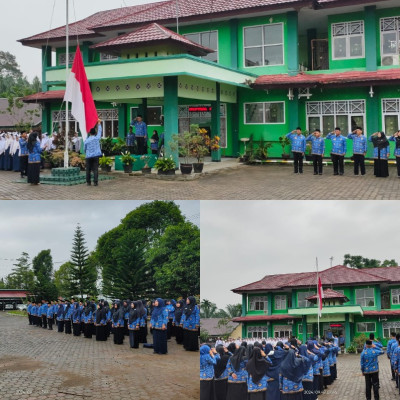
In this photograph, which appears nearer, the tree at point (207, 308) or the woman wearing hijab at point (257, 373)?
the tree at point (207, 308)

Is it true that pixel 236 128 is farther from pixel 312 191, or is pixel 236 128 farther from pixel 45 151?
pixel 312 191

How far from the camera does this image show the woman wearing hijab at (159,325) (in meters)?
9.09

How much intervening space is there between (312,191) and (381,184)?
1995 mm

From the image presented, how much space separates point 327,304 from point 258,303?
6.46 m

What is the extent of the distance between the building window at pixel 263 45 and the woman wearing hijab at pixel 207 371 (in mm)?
13843

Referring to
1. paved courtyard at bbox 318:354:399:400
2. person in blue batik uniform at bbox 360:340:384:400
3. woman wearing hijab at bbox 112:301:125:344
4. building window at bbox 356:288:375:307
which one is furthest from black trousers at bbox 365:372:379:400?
building window at bbox 356:288:375:307

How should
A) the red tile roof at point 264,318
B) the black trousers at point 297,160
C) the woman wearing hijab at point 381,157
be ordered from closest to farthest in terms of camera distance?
the red tile roof at point 264,318 → the woman wearing hijab at point 381,157 → the black trousers at point 297,160

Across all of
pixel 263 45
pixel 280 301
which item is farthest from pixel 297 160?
pixel 280 301

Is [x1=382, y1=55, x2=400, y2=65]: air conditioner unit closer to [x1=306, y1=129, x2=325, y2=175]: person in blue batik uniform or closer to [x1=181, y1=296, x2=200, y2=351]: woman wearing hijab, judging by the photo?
[x1=306, y1=129, x2=325, y2=175]: person in blue batik uniform

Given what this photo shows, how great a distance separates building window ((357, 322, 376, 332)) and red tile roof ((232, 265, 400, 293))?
48.2 inches

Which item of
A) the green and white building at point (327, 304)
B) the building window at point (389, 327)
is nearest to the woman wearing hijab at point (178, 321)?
the green and white building at point (327, 304)

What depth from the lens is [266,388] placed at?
22.8 feet

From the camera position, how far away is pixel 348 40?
17844 millimetres

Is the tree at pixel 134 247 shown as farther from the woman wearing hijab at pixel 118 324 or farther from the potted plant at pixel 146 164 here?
the potted plant at pixel 146 164
